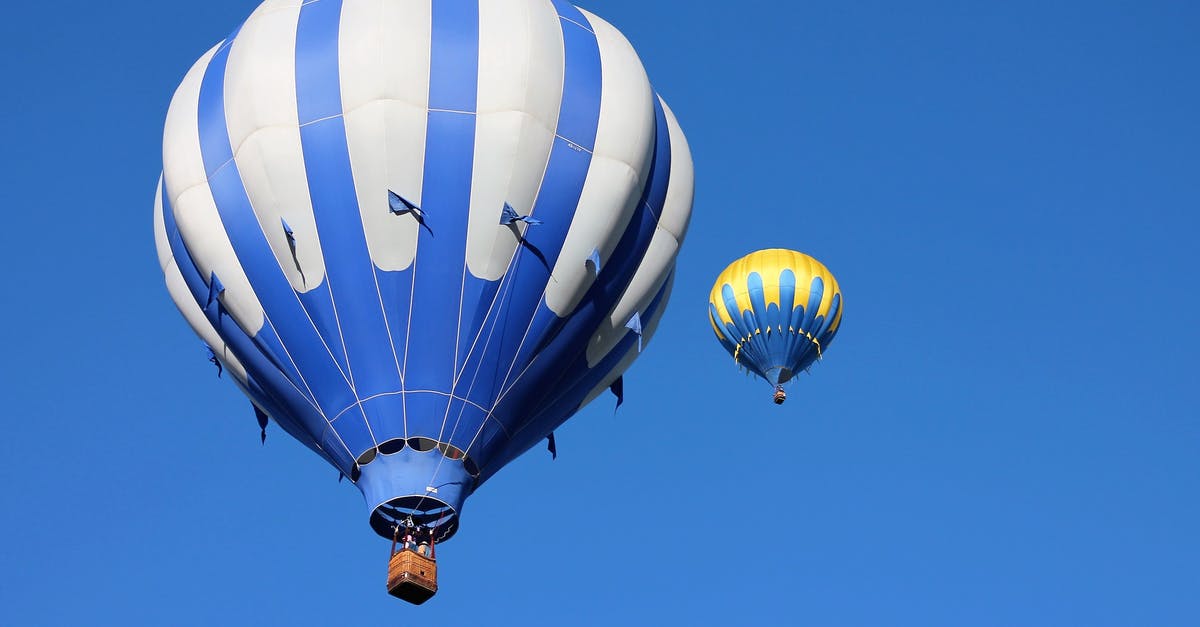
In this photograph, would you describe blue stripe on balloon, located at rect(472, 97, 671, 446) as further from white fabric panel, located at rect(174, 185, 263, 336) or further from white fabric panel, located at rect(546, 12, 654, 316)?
white fabric panel, located at rect(174, 185, 263, 336)

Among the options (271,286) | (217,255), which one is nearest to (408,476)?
(271,286)

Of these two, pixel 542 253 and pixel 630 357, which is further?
pixel 630 357

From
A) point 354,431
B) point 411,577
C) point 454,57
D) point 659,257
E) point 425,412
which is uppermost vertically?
point 454,57

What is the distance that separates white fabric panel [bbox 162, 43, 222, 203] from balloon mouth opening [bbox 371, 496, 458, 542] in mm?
3748

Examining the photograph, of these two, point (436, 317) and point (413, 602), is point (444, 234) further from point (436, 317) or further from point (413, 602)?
point (413, 602)

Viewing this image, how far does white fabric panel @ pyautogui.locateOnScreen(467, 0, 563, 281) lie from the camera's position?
20.1 metres

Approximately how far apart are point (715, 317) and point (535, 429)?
41.2 feet

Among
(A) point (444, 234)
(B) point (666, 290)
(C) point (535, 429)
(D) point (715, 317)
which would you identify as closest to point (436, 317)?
(A) point (444, 234)

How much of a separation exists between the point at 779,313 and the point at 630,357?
10.5 m

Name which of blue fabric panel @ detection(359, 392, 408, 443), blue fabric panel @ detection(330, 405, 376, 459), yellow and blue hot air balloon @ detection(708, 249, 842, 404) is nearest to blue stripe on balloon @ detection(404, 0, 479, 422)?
blue fabric panel @ detection(359, 392, 408, 443)

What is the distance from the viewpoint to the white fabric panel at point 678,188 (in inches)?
861

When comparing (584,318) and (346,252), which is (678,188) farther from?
(346,252)

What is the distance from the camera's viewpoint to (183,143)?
69.6ft

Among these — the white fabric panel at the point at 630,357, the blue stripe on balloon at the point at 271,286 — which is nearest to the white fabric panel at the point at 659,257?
the white fabric panel at the point at 630,357
